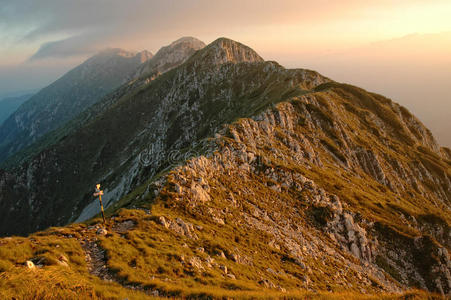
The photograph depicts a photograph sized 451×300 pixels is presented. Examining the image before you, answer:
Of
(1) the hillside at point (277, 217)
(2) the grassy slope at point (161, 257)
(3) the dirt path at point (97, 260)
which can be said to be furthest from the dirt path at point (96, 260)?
(2) the grassy slope at point (161, 257)

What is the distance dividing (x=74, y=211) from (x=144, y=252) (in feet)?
426

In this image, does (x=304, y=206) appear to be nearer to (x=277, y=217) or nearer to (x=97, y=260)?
(x=277, y=217)

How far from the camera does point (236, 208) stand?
3747cm

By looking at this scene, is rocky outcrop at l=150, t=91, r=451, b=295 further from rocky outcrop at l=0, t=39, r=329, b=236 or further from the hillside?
rocky outcrop at l=0, t=39, r=329, b=236

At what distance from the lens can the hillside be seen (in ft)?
53.0

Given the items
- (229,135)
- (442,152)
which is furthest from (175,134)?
(442,152)

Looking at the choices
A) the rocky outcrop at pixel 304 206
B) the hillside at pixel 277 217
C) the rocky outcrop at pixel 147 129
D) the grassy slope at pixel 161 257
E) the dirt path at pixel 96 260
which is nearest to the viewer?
the grassy slope at pixel 161 257

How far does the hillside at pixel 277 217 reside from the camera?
16156 millimetres

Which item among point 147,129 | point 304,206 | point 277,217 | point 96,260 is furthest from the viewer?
point 147,129

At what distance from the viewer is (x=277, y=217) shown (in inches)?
1565

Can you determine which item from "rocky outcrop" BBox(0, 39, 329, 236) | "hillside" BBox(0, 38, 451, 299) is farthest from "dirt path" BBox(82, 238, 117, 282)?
"rocky outcrop" BBox(0, 39, 329, 236)

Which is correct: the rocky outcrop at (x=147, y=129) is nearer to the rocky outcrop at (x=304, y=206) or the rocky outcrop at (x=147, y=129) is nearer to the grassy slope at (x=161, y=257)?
the rocky outcrop at (x=304, y=206)

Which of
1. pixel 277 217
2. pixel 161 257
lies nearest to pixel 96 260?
pixel 161 257

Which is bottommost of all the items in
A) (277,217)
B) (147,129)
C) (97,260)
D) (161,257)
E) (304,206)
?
(304,206)
